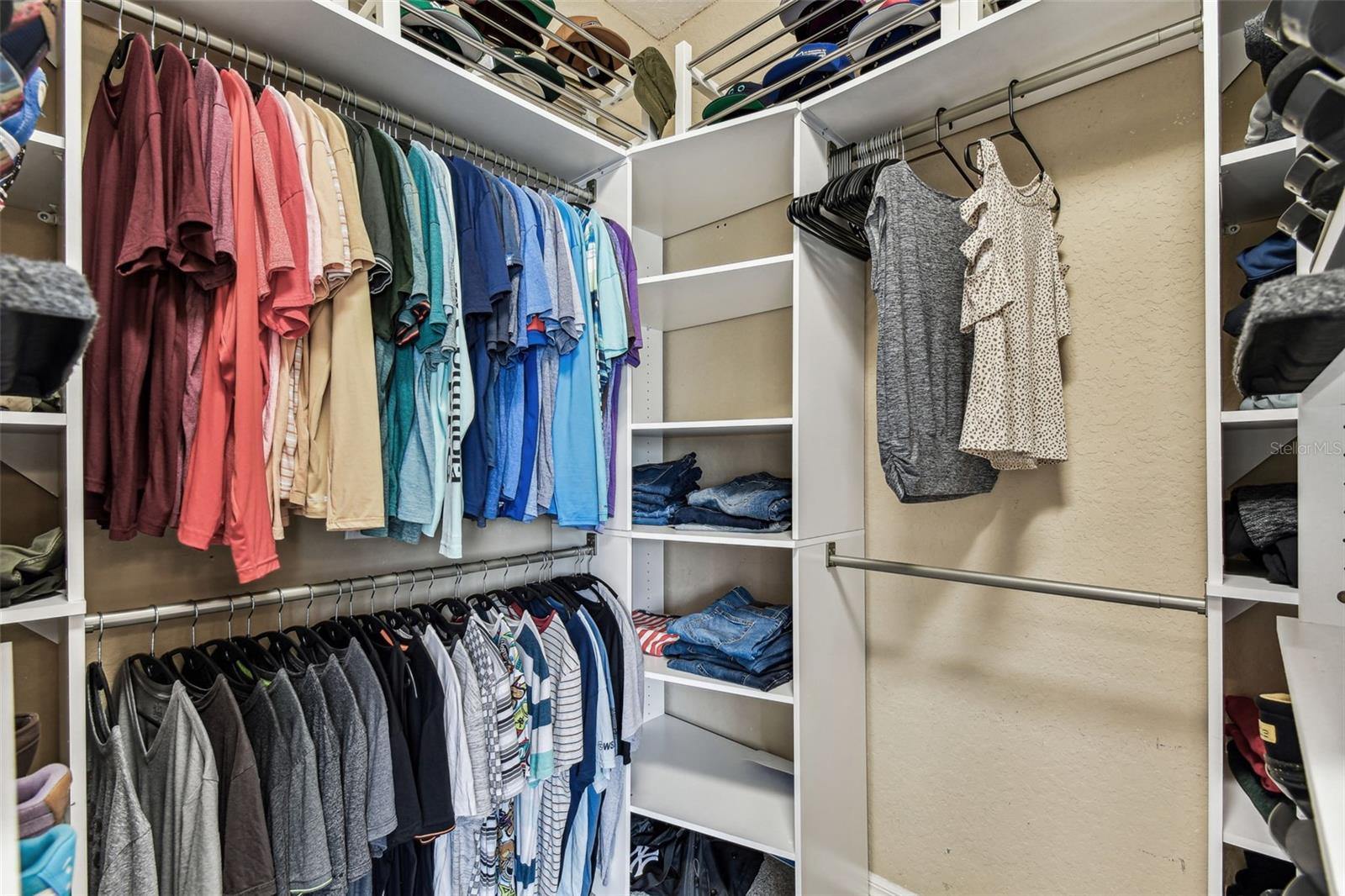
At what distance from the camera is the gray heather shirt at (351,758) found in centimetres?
116

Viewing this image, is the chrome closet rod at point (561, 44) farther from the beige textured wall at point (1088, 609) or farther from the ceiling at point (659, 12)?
the beige textured wall at point (1088, 609)

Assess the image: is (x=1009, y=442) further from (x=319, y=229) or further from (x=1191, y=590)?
(x=319, y=229)

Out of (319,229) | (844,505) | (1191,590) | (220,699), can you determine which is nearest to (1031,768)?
(1191,590)

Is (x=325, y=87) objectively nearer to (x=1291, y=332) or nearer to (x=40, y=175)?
(x=40, y=175)

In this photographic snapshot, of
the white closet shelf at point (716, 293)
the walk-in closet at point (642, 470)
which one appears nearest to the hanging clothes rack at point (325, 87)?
the walk-in closet at point (642, 470)

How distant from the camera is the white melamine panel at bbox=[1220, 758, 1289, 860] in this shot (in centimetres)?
102

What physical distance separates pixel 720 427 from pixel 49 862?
1.36 m

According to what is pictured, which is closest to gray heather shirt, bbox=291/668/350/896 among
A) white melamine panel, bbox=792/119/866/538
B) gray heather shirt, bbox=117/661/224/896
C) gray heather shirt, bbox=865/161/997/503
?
gray heather shirt, bbox=117/661/224/896

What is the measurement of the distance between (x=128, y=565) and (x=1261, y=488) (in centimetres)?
214

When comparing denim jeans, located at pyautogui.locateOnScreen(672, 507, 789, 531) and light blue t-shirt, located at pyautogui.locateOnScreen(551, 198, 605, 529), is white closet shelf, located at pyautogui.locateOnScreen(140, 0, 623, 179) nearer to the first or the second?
light blue t-shirt, located at pyautogui.locateOnScreen(551, 198, 605, 529)

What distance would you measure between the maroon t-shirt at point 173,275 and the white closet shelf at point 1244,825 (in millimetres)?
1865

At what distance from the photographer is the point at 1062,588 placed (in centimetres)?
119

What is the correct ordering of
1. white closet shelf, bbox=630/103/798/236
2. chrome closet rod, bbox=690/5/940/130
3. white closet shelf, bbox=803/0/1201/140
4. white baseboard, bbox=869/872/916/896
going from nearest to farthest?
1. white closet shelf, bbox=803/0/1201/140
2. chrome closet rod, bbox=690/5/940/130
3. white closet shelf, bbox=630/103/798/236
4. white baseboard, bbox=869/872/916/896

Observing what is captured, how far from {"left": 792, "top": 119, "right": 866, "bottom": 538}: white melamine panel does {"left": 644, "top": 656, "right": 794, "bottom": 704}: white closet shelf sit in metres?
0.38
